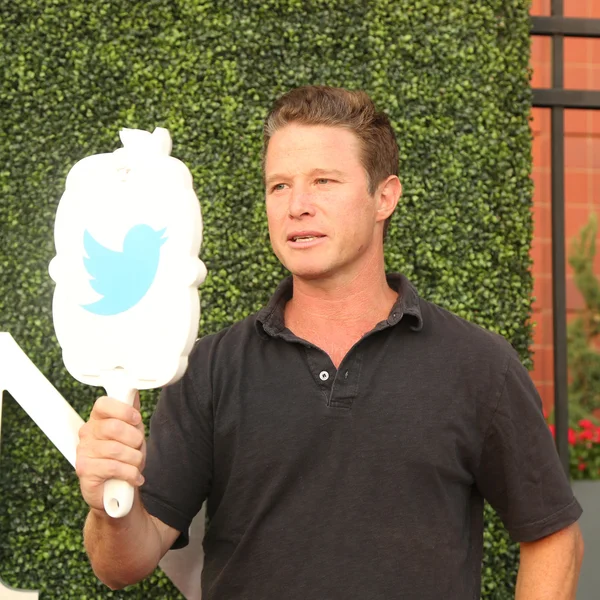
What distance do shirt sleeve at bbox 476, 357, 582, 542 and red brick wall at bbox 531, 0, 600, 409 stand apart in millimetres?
3048

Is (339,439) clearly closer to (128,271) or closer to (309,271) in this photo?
(309,271)

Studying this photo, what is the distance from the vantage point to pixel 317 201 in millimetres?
1748

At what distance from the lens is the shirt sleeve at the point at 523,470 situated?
172cm

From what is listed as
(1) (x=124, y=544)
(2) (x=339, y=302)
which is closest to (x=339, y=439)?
(2) (x=339, y=302)

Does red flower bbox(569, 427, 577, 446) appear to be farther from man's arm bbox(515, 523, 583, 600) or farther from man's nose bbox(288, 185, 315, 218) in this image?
man's nose bbox(288, 185, 315, 218)

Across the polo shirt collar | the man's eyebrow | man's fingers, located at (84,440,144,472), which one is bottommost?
man's fingers, located at (84,440,144,472)

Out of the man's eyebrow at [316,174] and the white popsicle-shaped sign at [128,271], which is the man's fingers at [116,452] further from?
the man's eyebrow at [316,174]

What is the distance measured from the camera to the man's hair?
183 centimetres

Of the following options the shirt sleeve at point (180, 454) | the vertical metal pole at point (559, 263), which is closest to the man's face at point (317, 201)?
the shirt sleeve at point (180, 454)

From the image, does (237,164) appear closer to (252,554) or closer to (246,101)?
(246,101)

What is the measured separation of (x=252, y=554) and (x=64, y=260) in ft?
2.17

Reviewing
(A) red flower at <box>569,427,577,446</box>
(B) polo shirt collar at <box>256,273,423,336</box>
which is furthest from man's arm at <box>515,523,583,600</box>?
(A) red flower at <box>569,427,577,446</box>

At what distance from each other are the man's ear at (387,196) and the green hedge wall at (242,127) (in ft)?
2.90

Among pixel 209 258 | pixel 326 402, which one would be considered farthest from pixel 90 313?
pixel 209 258
